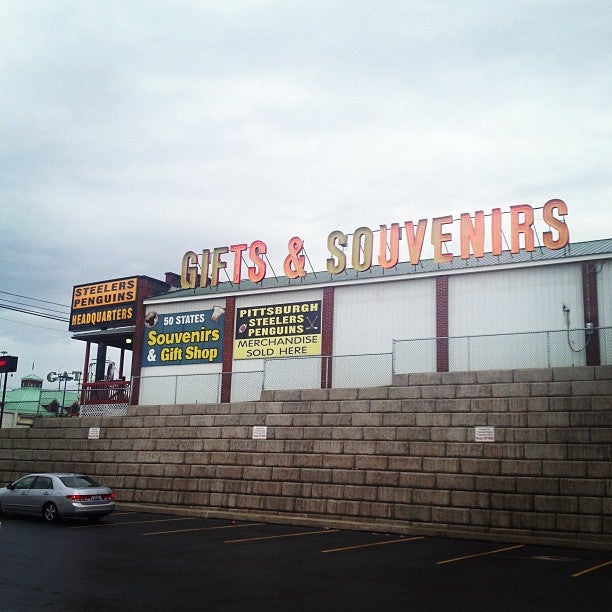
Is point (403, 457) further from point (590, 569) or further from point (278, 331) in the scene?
point (278, 331)

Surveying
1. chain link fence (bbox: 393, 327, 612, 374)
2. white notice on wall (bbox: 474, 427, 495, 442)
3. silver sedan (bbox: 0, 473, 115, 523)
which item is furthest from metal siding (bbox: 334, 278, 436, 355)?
silver sedan (bbox: 0, 473, 115, 523)

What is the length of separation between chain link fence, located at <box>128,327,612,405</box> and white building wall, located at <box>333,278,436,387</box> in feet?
0.18

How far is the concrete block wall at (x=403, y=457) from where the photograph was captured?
748 inches

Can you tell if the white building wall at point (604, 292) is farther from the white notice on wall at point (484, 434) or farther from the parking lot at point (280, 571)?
the parking lot at point (280, 571)

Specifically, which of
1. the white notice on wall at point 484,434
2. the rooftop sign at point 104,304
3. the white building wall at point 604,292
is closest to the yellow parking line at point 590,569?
the white notice on wall at point 484,434

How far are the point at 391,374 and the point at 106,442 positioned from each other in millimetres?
11666

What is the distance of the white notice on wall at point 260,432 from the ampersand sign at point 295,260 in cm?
861

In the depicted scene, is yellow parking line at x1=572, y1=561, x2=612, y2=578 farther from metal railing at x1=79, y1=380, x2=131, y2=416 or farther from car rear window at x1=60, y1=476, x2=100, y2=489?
metal railing at x1=79, y1=380, x2=131, y2=416

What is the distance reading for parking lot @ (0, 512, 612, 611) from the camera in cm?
1027

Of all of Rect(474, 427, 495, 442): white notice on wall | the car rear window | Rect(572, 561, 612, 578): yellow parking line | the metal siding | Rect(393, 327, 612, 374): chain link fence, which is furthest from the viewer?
the metal siding

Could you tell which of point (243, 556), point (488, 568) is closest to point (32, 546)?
point (243, 556)

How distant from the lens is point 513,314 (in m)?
25.8

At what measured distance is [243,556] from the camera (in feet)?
48.8

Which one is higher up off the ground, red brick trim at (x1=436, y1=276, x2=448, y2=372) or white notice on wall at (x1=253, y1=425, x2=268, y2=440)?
red brick trim at (x1=436, y1=276, x2=448, y2=372)
